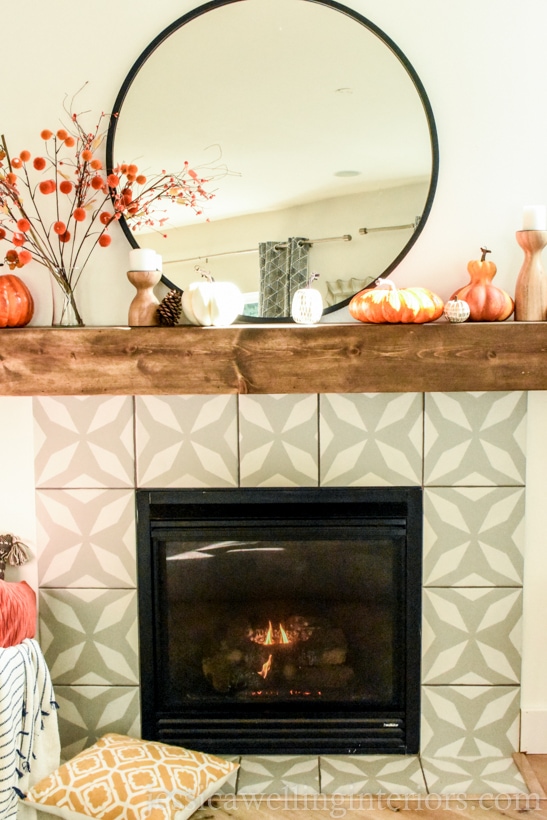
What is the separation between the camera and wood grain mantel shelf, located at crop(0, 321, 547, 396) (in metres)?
1.82

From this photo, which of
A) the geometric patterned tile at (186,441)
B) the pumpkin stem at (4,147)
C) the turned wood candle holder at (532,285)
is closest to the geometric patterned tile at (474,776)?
the geometric patterned tile at (186,441)

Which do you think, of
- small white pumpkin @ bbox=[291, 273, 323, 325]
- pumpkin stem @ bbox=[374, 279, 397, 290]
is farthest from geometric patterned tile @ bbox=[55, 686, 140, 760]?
pumpkin stem @ bbox=[374, 279, 397, 290]

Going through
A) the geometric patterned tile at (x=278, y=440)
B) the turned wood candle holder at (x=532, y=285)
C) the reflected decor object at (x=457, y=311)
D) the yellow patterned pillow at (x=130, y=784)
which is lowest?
the yellow patterned pillow at (x=130, y=784)

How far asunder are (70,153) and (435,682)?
172cm

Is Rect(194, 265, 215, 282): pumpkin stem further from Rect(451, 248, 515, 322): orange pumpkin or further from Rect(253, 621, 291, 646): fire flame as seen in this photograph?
Rect(253, 621, 291, 646): fire flame

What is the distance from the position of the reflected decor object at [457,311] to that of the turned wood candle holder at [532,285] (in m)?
0.16

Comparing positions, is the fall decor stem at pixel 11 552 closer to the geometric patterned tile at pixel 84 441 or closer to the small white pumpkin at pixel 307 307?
the geometric patterned tile at pixel 84 441

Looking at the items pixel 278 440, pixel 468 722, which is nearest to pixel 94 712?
pixel 278 440

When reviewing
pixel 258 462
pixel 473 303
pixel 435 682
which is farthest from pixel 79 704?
pixel 473 303

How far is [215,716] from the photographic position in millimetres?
2189

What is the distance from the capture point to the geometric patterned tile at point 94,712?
7.16 feet

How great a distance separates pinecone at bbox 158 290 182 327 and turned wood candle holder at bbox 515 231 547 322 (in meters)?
0.84

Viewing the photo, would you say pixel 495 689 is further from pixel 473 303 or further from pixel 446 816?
pixel 473 303

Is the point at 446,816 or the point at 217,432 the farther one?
the point at 217,432
